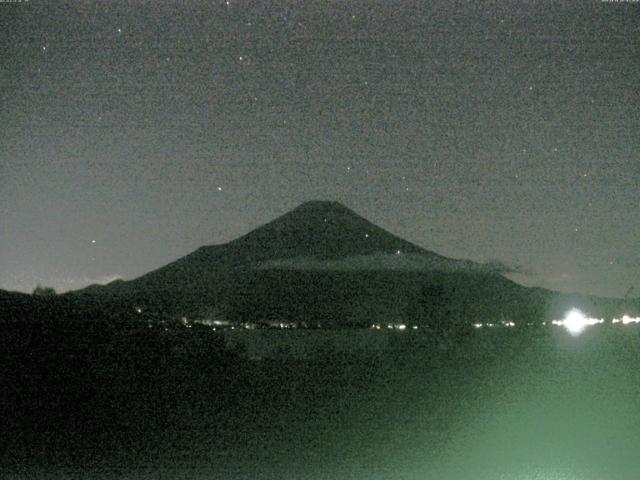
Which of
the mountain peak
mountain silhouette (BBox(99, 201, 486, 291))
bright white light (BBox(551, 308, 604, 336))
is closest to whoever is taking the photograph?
bright white light (BBox(551, 308, 604, 336))

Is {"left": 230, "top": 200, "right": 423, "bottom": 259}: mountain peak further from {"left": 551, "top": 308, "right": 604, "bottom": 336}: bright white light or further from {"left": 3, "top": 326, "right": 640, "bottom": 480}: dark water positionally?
{"left": 3, "top": 326, "right": 640, "bottom": 480}: dark water

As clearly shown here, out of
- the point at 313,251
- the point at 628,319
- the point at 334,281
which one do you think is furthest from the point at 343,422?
the point at 628,319

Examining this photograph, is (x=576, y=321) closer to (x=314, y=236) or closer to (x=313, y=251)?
(x=313, y=251)

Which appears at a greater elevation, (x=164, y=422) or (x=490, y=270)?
(x=490, y=270)

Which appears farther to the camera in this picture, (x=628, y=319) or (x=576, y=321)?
(x=628, y=319)

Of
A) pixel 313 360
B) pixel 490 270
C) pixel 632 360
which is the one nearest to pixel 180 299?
pixel 313 360

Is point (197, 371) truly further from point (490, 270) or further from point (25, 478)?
point (490, 270)

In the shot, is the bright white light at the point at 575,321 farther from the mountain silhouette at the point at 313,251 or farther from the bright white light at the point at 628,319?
the mountain silhouette at the point at 313,251

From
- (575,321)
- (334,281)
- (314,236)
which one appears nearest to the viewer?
(575,321)

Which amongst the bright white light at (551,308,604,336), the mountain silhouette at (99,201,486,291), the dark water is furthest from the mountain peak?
the dark water
